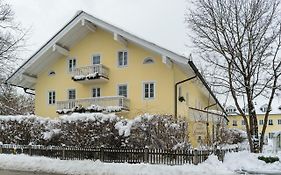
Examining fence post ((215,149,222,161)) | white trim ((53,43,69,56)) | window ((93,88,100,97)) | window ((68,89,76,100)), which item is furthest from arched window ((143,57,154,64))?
fence post ((215,149,222,161))

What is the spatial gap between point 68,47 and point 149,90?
28.8 feet

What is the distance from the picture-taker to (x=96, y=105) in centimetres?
2650

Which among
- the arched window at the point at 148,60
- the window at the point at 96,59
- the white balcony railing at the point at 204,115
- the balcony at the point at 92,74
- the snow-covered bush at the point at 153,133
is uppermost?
the window at the point at 96,59

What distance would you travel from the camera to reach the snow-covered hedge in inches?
676

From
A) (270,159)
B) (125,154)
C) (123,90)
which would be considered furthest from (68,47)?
(270,159)

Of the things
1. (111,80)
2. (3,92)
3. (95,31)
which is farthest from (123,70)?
(3,92)

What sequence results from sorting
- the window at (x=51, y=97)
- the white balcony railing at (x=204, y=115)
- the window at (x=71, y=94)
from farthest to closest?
the window at (x=51, y=97)
the window at (x=71, y=94)
the white balcony railing at (x=204, y=115)

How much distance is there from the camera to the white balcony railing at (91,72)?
27359mm

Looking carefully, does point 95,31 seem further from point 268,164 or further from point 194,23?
point 268,164

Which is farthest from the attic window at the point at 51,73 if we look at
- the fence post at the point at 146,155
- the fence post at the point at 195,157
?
the fence post at the point at 195,157

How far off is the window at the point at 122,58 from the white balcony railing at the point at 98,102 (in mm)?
3133

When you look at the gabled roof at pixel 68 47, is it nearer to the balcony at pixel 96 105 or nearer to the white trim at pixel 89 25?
the white trim at pixel 89 25

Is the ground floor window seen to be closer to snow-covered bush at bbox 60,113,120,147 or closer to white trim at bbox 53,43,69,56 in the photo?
white trim at bbox 53,43,69,56

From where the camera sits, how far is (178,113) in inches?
1016
